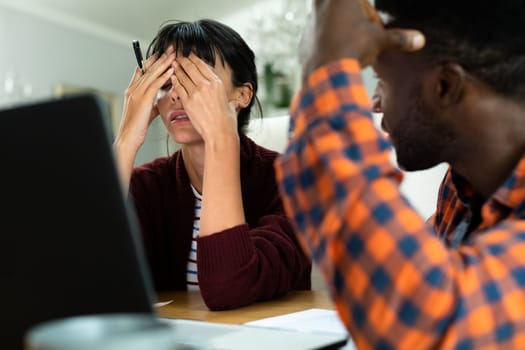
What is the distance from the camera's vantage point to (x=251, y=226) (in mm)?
1260

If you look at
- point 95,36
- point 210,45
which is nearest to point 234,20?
point 95,36

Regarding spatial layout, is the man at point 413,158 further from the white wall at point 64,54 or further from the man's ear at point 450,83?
the white wall at point 64,54

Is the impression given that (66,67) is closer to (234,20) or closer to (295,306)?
(234,20)

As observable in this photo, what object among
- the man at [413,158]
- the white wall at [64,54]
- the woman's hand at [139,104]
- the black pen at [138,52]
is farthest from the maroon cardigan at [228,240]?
the white wall at [64,54]

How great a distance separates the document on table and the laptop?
15.4 inches

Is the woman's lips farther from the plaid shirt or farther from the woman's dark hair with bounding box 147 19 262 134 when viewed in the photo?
the plaid shirt

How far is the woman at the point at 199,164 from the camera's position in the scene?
106 cm

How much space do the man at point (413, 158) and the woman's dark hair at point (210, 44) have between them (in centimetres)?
65

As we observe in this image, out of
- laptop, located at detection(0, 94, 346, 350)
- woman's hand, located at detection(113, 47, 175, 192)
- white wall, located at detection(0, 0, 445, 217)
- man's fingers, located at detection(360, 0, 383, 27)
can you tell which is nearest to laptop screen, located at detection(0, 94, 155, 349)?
laptop, located at detection(0, 94, 346, 350)

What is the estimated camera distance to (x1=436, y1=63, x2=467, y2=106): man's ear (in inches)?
24.9

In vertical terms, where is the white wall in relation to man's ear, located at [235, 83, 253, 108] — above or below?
above

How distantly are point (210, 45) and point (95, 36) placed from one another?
14.5ft

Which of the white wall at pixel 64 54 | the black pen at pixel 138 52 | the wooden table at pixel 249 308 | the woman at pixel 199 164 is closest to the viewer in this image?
the wooden table at pixel 249 308

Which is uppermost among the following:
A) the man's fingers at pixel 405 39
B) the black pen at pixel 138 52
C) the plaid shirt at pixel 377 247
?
the black pen at pixel 138 52
